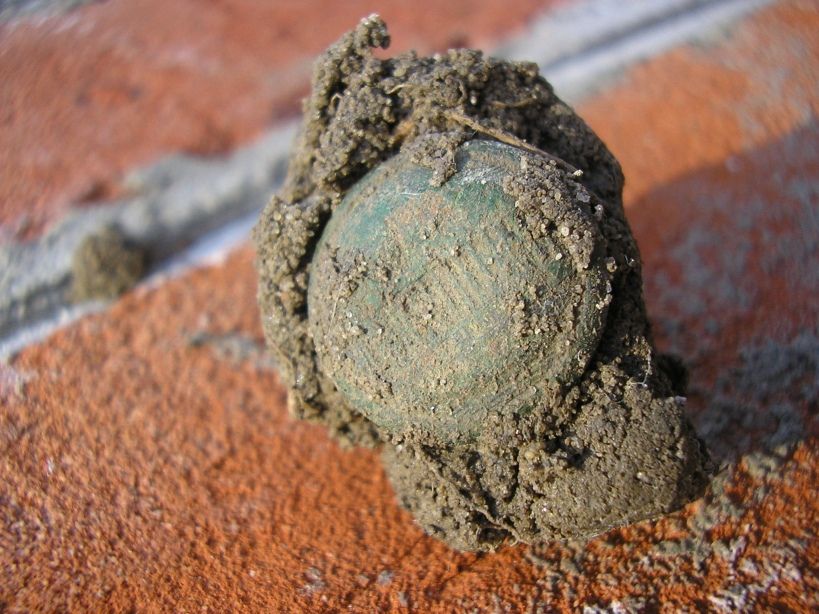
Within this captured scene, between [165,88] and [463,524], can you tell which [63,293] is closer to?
[165,88]

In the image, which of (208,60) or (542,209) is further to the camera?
(208,60)

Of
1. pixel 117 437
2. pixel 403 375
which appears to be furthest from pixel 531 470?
pixel 117 437

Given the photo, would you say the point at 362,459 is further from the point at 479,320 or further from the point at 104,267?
the point at 104,267

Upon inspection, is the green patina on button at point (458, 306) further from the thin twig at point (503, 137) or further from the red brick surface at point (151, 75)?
the red brick surface at point (151, 75)

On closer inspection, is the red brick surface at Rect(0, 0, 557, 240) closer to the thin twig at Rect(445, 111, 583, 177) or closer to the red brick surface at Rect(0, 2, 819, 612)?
the red brick surface at Rect(0, 2, 819, 612)

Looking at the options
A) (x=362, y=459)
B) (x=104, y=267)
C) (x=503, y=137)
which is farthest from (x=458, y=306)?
(x=104, y=267)

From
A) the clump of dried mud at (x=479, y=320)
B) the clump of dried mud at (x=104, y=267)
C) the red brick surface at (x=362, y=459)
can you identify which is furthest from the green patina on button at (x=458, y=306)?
the clump of dried mud at (x=104, y=267)
